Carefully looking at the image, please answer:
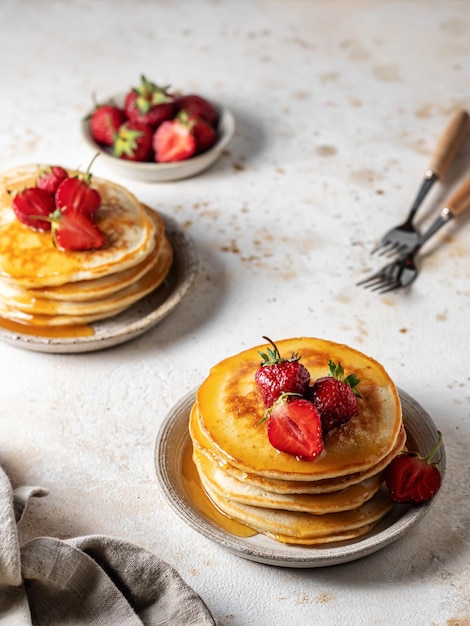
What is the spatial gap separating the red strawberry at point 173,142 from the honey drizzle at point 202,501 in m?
1.14

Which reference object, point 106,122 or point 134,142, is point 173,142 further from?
point 106,122

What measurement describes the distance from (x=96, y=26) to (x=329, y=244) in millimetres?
1664

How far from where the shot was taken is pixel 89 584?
57.3 inches

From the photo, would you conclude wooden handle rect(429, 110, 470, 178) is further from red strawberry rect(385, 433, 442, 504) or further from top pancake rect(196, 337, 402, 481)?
red strawberry rect(385, 433, 442, 504)

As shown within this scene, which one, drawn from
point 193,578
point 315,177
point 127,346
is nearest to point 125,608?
point 193,578

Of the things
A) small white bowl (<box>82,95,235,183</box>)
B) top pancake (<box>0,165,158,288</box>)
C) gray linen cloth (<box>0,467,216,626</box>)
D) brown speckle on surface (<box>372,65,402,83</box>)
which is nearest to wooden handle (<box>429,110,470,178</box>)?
brown speckle on surface (<box>372,65,402,83</box>)

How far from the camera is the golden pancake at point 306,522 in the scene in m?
1.50

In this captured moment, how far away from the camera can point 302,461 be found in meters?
1.46

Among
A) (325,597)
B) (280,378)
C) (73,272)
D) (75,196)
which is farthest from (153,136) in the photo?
(325,597)

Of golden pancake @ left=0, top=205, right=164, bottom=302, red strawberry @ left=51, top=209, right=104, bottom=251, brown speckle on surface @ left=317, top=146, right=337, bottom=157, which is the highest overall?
red strawberry @ left=51, top=209, right=104, bottom=251

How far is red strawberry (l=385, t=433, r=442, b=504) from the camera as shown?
1.53 metres

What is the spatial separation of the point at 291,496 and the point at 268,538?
0.09 m

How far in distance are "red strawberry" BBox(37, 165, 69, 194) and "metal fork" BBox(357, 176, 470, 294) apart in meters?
0.80

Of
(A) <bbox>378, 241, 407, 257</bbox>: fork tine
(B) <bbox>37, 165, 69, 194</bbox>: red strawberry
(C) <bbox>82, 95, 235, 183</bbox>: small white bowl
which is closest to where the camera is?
(B) <bbox>37, 165, 69, 194</bbox>: red strawberry
